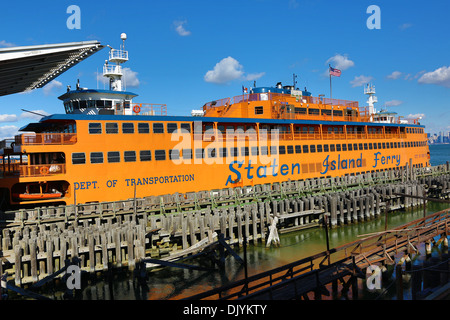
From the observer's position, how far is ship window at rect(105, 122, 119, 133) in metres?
24.6

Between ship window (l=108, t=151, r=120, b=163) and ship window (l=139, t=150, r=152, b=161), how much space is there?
5.70ft

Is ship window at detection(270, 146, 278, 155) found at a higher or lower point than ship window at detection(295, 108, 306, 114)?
lower

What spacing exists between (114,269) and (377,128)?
140 feet

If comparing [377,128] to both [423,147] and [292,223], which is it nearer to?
[423,147]

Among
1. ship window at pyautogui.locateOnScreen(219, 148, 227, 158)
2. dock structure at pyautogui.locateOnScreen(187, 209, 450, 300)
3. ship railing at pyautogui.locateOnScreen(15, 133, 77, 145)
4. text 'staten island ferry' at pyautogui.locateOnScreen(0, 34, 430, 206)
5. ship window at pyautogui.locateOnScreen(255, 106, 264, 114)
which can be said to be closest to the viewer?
dock structure at pyautogui.locateOnScreen(187, 209, 450, 300)

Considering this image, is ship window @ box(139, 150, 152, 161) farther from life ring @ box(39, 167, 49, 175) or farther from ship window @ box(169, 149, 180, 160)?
life ring @ box(39, 167, 49, 175)

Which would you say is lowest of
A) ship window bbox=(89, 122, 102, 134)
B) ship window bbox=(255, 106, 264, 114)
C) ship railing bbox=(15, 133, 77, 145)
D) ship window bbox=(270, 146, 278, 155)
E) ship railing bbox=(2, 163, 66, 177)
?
ship railing bbox=(2, 163, 66, 177)

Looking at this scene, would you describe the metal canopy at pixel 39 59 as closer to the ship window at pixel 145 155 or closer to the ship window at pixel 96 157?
the ship window at pixel 96 157

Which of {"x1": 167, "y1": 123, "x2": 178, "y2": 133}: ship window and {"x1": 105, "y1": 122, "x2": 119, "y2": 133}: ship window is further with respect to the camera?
{"x1": 167, "y1": 123, "x2": 178, "y2": 133}: ship window

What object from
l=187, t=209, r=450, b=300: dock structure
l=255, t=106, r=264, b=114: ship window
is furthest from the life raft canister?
l=255, t=106, r=264, b=114: ship window

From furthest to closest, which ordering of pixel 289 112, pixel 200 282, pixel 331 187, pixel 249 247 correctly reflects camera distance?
1. pixel 289 112
2. pixel 331 187
3. pixel 249 247
4. pixel 200 282

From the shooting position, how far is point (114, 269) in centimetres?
1639

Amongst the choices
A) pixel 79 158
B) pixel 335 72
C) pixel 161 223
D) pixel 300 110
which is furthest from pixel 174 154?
pixel 335 72
